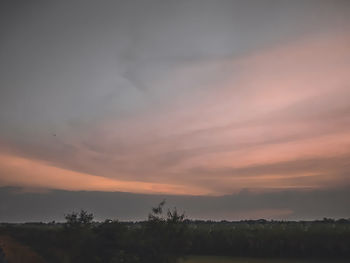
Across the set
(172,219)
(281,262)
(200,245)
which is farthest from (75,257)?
(200,245)

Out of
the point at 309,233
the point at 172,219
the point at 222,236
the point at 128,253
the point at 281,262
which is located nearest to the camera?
the point at 128,253

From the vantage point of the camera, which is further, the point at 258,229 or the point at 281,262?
the point at 258,229

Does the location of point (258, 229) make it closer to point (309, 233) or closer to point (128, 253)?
point (309, 233)

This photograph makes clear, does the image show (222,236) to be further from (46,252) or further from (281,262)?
(46,252)

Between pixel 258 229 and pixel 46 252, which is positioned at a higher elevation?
pixel 258 229

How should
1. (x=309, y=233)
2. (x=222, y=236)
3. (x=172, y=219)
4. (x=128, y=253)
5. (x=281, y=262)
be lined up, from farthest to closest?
1. (x=222, y=236)
2. (x=309, y=233)
3. (x=281, y=262)
4. (x=172, y=219)
5. (x=128, y=253)

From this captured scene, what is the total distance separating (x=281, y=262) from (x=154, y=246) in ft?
76.0

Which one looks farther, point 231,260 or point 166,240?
point 231,260

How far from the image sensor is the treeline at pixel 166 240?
23234mm

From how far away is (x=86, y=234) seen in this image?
23.9 meters

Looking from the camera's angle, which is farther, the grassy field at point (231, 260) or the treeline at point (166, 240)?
the grassy field at point (231, 260)

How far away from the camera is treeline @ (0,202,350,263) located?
23234 millimetres

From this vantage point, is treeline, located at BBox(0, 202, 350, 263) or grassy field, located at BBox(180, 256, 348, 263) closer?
treeline, located at BBox(0, 202, 350, 263)

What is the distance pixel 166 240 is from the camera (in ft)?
78.0
